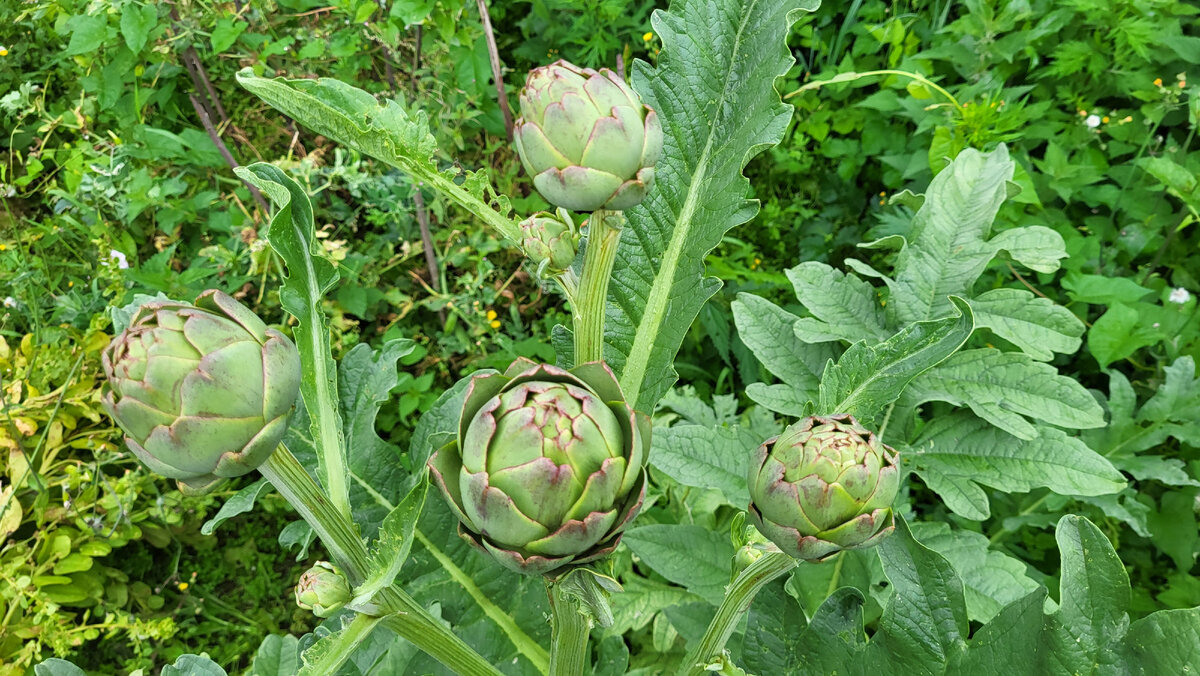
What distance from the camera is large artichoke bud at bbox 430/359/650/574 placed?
0.57 metres

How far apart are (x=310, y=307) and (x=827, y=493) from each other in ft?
1.63

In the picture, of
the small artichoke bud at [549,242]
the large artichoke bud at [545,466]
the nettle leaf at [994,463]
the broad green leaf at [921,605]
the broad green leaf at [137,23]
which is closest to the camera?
the large artichoke bud at [545,466]

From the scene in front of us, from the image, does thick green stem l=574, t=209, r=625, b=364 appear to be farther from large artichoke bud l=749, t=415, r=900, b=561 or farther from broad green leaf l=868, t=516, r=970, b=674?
broad green leaf l=868, t=516, r=970, b=674

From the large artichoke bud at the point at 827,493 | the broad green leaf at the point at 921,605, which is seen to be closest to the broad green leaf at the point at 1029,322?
the broad green leaf at the point at 921,605

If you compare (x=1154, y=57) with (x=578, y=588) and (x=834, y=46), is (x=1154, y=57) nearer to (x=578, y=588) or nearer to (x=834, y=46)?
(x=834, y=46)

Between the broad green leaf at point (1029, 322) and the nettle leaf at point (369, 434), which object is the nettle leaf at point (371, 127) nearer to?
the nettle leaf at point (369, 434)

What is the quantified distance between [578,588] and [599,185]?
0.33 m

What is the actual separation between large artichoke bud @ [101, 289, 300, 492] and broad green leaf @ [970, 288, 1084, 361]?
3.46 feet

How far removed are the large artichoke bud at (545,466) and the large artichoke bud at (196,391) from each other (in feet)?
0.48

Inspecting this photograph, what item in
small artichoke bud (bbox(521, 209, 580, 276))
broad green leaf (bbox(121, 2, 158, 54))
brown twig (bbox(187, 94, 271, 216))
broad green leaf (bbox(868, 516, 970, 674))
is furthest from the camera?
broad green leaf (bbox(121, 2, 158, 54))

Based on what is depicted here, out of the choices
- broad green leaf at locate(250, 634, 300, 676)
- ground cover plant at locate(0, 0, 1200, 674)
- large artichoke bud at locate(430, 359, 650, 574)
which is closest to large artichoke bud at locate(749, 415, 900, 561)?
ground cover plant at locate(0, 0, 1200, 674)

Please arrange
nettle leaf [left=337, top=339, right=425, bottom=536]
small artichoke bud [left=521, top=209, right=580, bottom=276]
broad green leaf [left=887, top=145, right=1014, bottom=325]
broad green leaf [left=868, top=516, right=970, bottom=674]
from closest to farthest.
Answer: small artichoke bud [left=521, top=209, right=580, bottom=276], broad green leaf [left=868, top=516, right=970, bottom=674], nettle leaf [left=337, top=339, right=425, bottom=536], broad green leaf [left=887, top=145, right=1014, bottom=325]

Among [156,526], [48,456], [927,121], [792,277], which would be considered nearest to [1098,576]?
[792,277]

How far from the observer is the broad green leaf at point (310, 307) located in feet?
2.27
